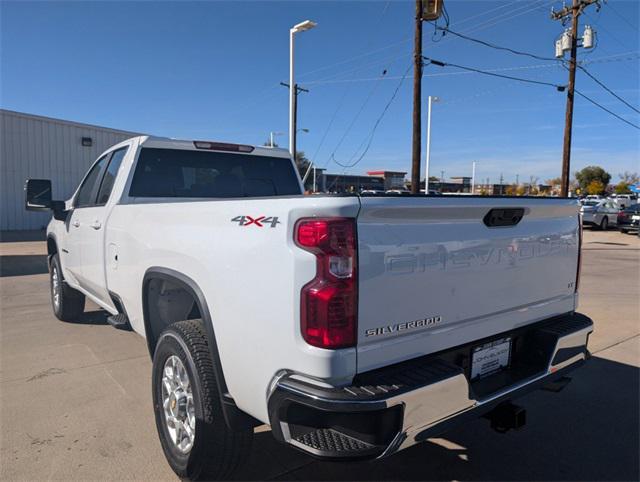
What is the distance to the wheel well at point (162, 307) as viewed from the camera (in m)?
3.27

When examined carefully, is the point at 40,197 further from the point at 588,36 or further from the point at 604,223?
the point at 604,223

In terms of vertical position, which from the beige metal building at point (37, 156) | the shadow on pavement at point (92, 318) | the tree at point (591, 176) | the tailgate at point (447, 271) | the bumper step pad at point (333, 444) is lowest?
the shadow on pavement at point (92, 318)

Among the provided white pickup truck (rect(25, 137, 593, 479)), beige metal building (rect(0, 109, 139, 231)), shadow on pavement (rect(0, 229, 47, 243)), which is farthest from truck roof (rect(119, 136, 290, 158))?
beige metal building (rect(0, 109, 139, 231))

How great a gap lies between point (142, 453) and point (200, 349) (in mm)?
1008

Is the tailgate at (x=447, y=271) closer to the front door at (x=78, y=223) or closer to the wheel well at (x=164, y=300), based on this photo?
the wheel well at (x=164, y=300)

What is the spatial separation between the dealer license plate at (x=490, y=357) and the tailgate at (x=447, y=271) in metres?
0.07

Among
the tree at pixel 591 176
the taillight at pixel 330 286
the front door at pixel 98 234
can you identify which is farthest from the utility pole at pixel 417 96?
the tree at pixel 591 176

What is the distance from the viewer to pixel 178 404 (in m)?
2.76

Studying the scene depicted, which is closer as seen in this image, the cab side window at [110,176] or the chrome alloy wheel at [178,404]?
the chrome alloy wheel at [178,404]

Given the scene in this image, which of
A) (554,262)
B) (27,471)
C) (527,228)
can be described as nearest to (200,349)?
(27,471)

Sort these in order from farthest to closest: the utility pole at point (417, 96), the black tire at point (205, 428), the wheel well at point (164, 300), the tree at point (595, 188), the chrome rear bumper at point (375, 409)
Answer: the tree at point (595, 188), the utility pole at point (417, 96), the wheel well at point (164, 300), the black tire at point (205, 428), the chrome rear bumper at point (375, 409)

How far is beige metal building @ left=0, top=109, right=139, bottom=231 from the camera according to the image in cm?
1734

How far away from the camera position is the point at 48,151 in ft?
60.4

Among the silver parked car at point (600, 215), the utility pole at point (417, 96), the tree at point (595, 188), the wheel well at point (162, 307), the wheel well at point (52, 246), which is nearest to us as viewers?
the wheel well at point (162, 307)
